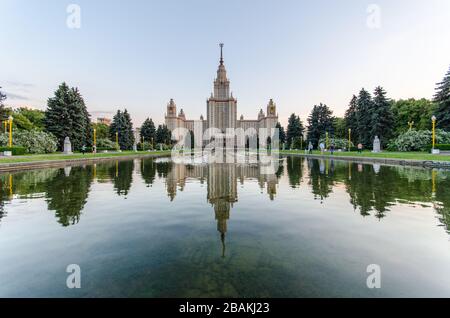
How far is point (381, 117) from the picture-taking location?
154ft

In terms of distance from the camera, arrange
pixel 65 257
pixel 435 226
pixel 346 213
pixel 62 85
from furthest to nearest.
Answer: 1. pixel 62 85
2. pixel 346 213
3. pixel 435 226
4. pixel 65 257

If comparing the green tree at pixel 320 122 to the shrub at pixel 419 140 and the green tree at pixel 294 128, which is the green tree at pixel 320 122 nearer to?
the green tree at pixel 294 128

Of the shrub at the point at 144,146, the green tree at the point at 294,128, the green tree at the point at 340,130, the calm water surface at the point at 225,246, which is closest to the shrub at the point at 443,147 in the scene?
the calm water surface at the point at 225,246

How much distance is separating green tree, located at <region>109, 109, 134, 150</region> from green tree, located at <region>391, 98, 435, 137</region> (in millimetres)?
61646

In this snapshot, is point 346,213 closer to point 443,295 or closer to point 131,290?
point 443,295

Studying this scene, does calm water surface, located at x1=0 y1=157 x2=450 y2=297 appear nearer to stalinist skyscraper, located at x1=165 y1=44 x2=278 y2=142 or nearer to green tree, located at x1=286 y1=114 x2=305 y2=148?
green tree, located at x1=286 y1=114 x2=305 y2=148

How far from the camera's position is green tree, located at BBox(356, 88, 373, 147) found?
163 ft

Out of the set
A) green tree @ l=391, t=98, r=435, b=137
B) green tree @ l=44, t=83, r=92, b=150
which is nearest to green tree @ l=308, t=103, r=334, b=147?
green tree @ l=391, t=98, r=435, b=137

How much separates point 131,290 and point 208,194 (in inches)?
264

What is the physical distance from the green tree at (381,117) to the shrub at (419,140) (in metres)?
7.20

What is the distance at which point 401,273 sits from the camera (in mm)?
3574

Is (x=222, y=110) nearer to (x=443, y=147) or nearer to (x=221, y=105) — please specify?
(x=221, y=105)

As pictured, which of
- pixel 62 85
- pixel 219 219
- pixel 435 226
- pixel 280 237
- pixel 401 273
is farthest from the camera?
pixel 62 85
